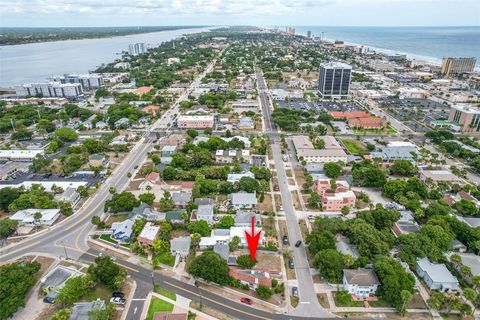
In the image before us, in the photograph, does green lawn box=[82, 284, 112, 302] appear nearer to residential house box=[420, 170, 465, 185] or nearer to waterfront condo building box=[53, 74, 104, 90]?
residential house box=[420, 170, 465, 185]

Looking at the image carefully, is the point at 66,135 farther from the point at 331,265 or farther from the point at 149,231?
the point at 331,265

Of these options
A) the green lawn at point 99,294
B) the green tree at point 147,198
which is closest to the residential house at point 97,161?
the green tree at point 147,198

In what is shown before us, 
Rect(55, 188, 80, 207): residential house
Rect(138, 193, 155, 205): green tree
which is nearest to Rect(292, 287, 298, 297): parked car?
Rect(138, 193, 155, 205): green tree

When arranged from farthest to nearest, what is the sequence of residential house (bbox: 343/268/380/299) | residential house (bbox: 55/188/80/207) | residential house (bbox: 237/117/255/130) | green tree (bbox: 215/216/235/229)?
1. residential house (bbox: 237/117/255/130)
2. residential house (bbox: 55/188/80/207)
3. green tree (bbox: 215/216/235/229)
4. residential house (bbox: 343/268/380/299)

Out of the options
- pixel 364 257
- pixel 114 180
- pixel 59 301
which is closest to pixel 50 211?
pixel 114 180

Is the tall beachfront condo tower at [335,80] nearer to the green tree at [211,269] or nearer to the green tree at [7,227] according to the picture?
the green tree at [211,269]

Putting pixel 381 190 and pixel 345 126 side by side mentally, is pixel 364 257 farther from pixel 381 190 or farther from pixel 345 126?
pixel 345 126
